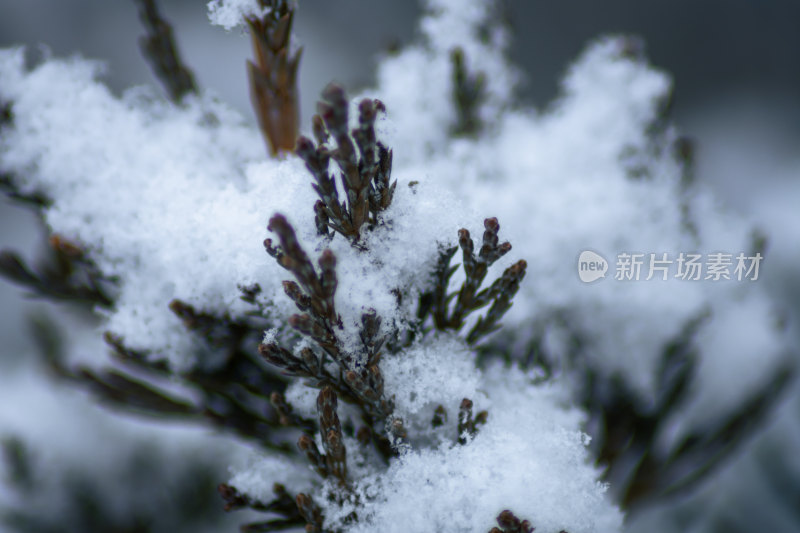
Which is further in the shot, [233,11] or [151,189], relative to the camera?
[151,189]

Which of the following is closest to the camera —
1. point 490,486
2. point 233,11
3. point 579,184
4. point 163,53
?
point 490,486

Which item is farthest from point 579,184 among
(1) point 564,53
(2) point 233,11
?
(1) point 564,53

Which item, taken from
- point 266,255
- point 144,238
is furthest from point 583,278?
point 144,238

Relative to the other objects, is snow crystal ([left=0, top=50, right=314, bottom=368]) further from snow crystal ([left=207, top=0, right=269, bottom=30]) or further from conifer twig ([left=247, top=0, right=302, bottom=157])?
snow crystal ([left=207, top=0, right=269, bottom=30])

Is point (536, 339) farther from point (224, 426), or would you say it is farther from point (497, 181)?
point (224, 426)

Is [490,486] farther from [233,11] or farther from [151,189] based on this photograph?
[233,11]

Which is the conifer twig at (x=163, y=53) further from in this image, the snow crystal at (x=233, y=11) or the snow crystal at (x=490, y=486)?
the snow crystal at (x=490, y=486)

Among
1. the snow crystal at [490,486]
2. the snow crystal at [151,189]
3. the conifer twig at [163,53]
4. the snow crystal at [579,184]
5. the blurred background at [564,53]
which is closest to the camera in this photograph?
the snow crystal at [490,486]

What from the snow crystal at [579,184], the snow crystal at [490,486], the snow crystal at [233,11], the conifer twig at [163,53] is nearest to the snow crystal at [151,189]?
the conifer twig at [163,53]

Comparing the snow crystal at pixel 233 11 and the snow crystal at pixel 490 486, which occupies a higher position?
the snow crystal at pixel 233 11
